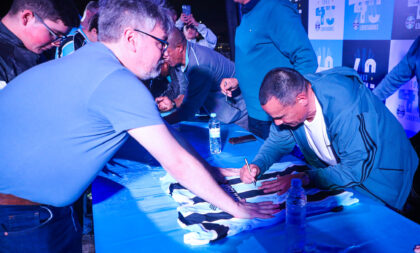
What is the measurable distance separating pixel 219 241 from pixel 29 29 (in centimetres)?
153

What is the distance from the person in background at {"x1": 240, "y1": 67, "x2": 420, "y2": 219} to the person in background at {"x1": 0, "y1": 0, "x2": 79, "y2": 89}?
1.17 metres

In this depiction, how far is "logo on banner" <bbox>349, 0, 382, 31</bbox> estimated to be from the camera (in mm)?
2859

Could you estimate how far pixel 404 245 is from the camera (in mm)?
960

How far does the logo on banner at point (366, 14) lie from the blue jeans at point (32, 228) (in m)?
3.00

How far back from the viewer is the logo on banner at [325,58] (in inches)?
144

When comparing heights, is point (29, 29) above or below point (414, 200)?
above

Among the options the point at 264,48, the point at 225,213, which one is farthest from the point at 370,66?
the point at 225,213

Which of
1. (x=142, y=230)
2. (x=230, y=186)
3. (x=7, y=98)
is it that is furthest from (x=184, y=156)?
(x=7, y=98)

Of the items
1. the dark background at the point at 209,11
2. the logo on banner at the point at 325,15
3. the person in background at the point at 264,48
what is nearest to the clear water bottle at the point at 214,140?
the person in background at the point at 264,48

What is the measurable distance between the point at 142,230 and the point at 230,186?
1.54 ft

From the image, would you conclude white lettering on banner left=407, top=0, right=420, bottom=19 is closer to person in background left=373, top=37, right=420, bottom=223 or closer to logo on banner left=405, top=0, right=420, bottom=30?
logo on banner left=405, top=0, right=420, bottom=30

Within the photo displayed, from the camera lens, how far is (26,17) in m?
1.66

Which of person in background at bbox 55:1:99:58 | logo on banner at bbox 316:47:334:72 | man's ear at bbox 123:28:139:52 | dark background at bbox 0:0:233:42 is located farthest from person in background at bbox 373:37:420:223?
dark background at bbox 0:0:233:42

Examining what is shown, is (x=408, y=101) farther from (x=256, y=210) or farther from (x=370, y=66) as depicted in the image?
(x=256, y=210)
